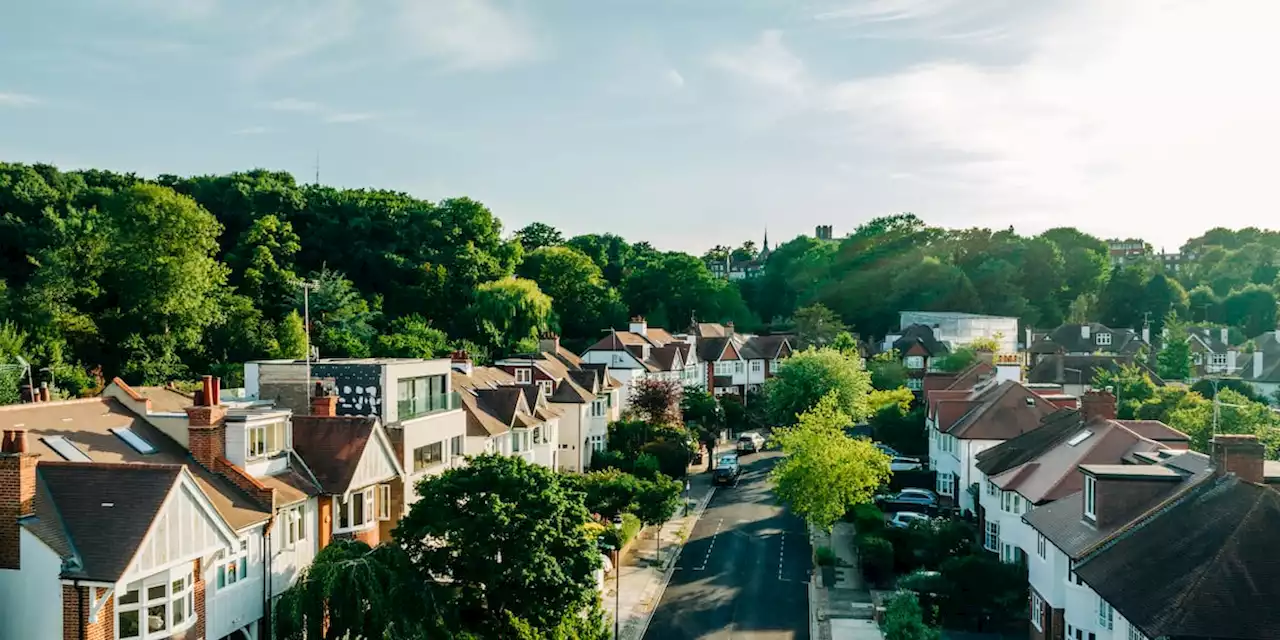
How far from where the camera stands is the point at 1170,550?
21.5m

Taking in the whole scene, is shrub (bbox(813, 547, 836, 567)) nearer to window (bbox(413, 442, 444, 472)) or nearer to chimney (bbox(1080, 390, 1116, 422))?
chimney (bbox(1080, 390, 1116, 422))

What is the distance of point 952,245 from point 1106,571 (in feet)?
310

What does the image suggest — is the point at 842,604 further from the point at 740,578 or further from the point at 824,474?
the point at 824,474

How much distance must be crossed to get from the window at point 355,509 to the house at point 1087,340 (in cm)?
7510

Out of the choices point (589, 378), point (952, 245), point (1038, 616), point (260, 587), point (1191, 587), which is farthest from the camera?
point (952, 245)

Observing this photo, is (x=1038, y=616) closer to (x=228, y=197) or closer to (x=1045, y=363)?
(x=1045, y=363)

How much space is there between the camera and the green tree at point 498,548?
2348 cm

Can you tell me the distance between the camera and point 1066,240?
11656 centimetres

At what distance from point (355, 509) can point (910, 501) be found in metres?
28.9

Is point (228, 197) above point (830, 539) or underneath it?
above

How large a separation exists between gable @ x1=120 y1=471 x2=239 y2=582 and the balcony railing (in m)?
12.1

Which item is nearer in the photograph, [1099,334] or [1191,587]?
[1191,587]

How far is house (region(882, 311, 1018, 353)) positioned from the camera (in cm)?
8550

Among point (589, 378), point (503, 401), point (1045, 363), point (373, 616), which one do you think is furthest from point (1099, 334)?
point (373, 616)
